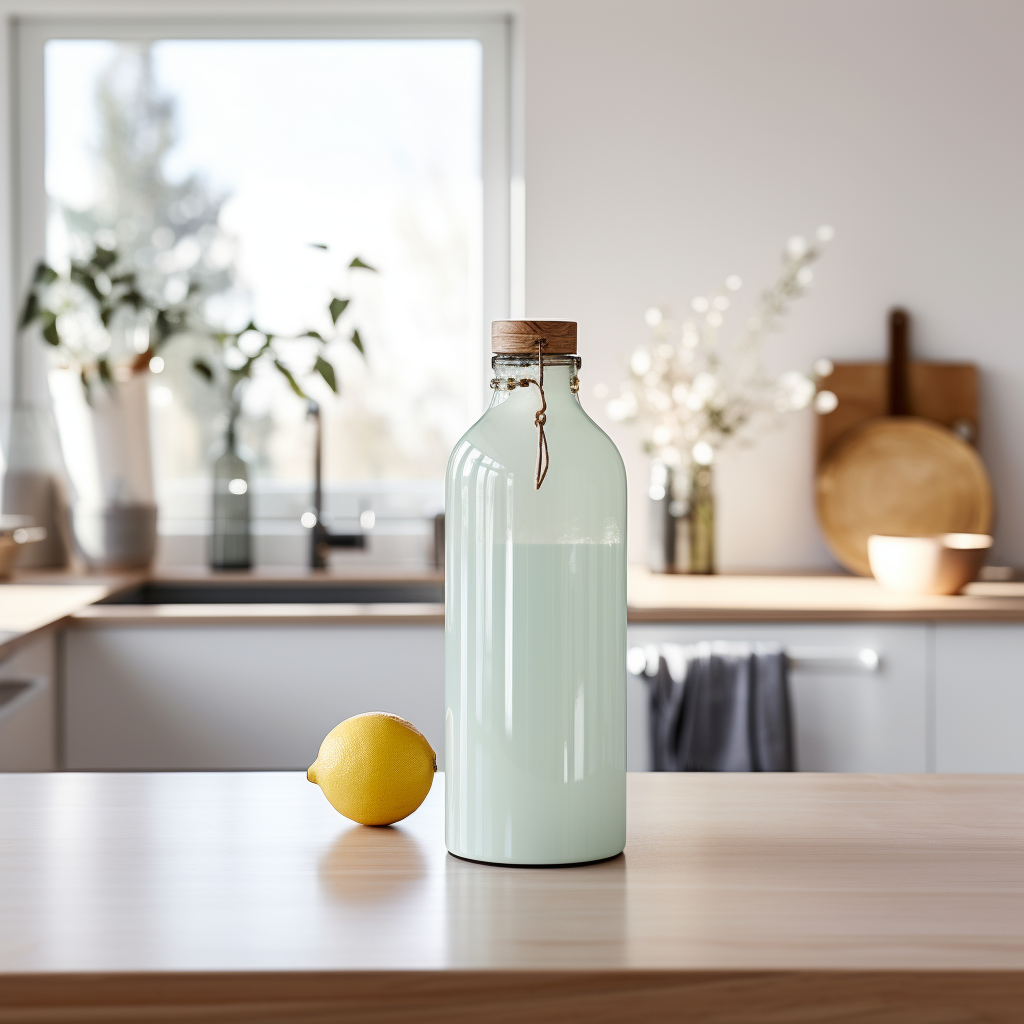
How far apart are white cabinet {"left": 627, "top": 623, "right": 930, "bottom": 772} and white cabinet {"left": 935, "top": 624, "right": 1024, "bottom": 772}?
0.04m

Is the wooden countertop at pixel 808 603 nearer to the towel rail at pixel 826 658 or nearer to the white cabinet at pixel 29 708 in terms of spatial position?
the towel rail at pixel 826 658

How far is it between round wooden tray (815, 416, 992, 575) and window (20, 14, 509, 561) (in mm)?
914

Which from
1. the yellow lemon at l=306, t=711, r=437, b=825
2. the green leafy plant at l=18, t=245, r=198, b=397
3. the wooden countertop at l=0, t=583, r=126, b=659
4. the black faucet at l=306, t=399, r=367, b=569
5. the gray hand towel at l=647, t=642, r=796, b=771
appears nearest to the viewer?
the yellow lemon at l=306, t=711, r=437, b=825

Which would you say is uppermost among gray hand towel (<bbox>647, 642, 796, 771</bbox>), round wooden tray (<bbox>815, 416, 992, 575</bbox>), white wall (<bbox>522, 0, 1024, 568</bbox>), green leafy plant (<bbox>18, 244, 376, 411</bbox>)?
white wall (<bbox>522, 0, 1024, 568</bbox>)

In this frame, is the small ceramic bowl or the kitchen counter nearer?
the kitchen counter

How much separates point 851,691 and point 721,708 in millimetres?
253

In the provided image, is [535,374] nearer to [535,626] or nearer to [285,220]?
[535,626]

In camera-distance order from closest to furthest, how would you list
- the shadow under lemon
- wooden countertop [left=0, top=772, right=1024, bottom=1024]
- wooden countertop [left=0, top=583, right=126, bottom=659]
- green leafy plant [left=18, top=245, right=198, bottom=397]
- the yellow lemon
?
1. wooden countertop [left=0, top=772, right=1024, bottom=1024]
2. the shadow under lemon
3. the yellow lemon
4. wooden countertop [left=0, top=583, right=126, bottom=659]
5. green leafy plant [left=18, top=245, right=198, bottom=397]

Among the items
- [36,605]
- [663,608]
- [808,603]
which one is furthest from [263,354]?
[808,603]

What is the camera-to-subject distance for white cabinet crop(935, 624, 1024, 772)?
2.13 meters

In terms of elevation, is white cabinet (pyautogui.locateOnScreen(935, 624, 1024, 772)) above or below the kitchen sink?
below

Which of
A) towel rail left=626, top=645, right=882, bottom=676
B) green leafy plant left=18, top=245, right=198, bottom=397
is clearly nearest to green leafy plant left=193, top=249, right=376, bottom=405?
green leafy plant left=18, top=245, right=198, bottom=397

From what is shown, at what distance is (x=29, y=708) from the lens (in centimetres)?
197

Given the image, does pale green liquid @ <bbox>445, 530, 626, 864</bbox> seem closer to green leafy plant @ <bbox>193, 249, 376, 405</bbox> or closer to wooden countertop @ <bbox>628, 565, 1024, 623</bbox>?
wooden countertop @ <bbox>628, 565, 1024, 623</bbox>
